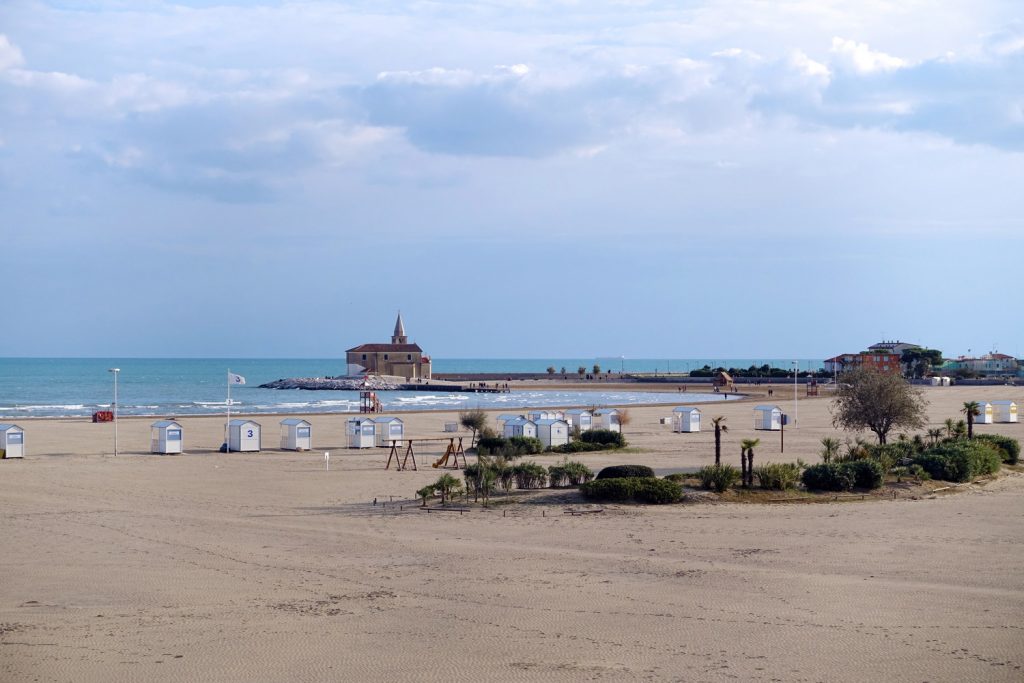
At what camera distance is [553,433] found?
3572cm

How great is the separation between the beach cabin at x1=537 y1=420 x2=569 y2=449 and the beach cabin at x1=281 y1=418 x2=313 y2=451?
827 cm

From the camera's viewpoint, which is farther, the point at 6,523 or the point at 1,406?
the point at 1,406

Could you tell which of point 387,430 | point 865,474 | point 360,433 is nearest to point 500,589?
point 865,474

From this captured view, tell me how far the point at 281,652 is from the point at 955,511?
563 inches

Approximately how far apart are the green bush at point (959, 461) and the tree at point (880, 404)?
4385mm

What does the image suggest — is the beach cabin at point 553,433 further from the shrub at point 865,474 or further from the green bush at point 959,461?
the shrub at point 865,474

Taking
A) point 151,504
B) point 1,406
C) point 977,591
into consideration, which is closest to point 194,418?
point 1,406

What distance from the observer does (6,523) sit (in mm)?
18859

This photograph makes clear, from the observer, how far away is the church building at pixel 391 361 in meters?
138

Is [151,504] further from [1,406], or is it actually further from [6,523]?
[1,406]

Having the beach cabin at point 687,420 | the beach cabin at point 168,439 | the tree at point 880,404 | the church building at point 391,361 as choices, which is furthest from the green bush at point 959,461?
the church building at point 391,361

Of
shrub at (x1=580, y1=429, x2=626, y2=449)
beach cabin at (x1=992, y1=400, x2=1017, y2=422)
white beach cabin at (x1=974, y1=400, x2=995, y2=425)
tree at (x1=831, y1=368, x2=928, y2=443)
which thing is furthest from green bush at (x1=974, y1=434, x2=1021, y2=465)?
beach cabin at (x1=992, y1=400, x2=1017, y2=422)

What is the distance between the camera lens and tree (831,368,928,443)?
3098 centimetres

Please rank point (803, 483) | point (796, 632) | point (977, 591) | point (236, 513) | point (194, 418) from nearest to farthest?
point (796, 632) < point (977, 591) < point (236, 513) < point (803, 483) < point (194, 418)
